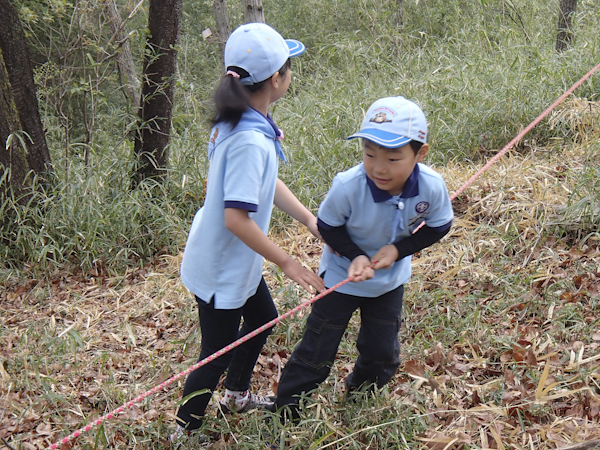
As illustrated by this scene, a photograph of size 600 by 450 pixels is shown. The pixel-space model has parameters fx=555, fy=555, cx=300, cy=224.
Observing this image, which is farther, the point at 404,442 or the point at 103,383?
the point at 103,383

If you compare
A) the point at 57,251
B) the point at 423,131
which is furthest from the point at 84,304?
the point at 423,131

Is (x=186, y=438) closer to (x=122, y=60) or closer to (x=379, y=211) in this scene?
(x=379, y=211)

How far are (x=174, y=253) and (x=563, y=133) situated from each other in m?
3.49

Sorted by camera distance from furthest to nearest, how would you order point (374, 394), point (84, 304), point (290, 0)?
point (290, 0), point (84, 304), point (374, 394)

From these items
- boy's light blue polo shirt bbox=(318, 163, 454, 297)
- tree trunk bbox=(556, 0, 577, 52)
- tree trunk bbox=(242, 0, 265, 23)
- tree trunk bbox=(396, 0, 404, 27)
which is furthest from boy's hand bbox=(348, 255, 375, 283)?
tree trunk bbox=(396, 0, 404, 27)

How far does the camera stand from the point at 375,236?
2131 millimetres

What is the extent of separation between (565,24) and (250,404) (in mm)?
5992

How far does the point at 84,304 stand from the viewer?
3.85 m

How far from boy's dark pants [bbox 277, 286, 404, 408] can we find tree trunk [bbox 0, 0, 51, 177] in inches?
114

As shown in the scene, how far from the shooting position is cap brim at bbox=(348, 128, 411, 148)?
6.04 ft

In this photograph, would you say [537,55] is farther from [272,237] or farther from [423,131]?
[423,131]

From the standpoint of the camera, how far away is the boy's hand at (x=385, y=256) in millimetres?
2049

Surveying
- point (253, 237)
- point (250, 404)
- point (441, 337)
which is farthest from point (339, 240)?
point (441, 337)

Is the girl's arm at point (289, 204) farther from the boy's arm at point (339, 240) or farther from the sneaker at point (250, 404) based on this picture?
the sneaker at point (250, 404)
